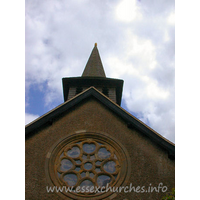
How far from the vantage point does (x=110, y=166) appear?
29.1ft

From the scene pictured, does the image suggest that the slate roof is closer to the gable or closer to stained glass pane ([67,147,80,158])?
the gable

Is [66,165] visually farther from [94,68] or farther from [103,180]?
[94,68]

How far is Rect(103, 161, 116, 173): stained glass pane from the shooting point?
8.73 metres

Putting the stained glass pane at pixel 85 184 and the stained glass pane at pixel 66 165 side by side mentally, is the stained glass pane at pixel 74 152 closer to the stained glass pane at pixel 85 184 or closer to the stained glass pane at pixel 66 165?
the stained glass pane at pixel 66 165

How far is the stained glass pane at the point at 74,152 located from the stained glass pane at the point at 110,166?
1.18 metres

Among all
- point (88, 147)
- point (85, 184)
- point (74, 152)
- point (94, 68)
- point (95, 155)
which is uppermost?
point (94, 68)

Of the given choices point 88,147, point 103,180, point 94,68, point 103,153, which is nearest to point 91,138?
point 88,147

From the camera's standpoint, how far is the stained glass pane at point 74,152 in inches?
361

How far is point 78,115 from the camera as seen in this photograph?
34.6 feet

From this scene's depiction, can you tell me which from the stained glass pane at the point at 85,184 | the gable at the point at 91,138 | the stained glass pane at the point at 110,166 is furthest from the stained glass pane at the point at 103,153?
the stained glass pane at the point at 85,184

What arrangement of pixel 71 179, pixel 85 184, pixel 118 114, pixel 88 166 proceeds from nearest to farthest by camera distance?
pixel 85 184 < pixel 71 179 < pixel 88 166 < pixel 118 114

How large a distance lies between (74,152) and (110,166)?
4.94 feet

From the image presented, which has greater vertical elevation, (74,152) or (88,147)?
(88,147)

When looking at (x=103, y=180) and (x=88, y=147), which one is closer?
(x=103, y=180)
